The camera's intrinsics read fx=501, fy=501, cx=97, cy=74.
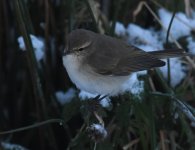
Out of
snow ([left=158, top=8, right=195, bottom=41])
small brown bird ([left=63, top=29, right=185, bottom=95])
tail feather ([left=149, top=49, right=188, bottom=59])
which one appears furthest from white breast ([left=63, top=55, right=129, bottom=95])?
snow ([left=158, top=8, right=195, bottom=41])

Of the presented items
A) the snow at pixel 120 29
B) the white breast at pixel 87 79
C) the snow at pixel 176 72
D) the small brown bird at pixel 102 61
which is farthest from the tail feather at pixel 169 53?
the snow at pixel 120 29

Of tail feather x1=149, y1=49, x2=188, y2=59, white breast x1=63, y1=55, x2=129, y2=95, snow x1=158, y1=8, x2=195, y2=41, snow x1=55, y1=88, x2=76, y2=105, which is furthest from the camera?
snow x1=158, y1=8, x2=195, y2=41

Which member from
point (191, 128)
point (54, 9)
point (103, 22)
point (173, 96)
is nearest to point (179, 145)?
point (191, 128)

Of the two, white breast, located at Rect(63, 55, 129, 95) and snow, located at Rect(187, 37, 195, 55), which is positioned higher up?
white breast, located at Rect(63, 55, 129, 95)

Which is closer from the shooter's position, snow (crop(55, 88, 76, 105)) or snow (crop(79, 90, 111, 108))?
snow (crop(79, 90, 111, 108))

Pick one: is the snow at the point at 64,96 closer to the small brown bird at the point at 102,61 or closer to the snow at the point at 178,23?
the small brown bird at the point at 102,61

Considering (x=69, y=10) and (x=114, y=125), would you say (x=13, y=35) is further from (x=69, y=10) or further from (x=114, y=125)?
(x=114, y=125)

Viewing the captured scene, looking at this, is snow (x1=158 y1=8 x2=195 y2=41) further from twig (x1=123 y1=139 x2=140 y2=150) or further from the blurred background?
twig (x1=123 y1=139 x2=140 y2=150)

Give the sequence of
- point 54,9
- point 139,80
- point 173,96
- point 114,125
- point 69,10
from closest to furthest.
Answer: point 173,96 → point 139,80 → point 114,125 → point 69,10 → point 54,9

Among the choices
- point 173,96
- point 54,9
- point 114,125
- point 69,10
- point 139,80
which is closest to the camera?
point 173,96
